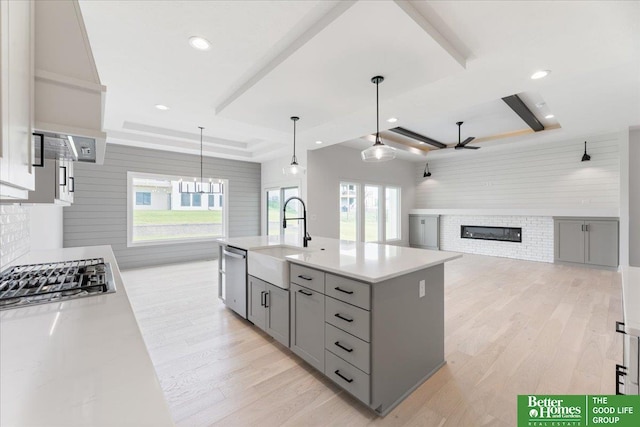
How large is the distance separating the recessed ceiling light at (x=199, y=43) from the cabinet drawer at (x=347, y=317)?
2295 mm

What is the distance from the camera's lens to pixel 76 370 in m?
0.76

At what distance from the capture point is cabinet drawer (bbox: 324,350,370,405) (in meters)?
1.77

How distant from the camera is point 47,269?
1.89 m

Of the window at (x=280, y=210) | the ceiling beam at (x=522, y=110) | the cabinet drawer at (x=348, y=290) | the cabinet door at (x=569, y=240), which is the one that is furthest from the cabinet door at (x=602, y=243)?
the cabinet drawer at (x=348, y=290)

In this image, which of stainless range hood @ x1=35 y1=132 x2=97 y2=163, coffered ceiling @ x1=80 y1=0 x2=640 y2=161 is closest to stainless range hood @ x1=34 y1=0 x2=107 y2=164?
stainless range hood @ x1=35 y1=132 x2=97 y2=163

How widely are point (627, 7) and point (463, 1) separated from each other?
114 centimetres

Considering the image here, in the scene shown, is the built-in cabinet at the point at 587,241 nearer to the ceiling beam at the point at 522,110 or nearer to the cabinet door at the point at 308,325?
the ceiling beam at the point at 522,110

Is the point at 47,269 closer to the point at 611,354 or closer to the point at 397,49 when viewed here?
the point at 397,49

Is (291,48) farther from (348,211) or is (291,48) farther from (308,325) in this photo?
(348,211)

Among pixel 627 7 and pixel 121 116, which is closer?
pixel 627 7

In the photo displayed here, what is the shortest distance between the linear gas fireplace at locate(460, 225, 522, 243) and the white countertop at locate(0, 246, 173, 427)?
8178 millimetres

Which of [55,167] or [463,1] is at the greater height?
[463,1]

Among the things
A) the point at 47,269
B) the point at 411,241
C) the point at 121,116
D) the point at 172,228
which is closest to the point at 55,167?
the point at 47,269

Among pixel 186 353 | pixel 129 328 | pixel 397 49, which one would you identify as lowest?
pixel 186 353
